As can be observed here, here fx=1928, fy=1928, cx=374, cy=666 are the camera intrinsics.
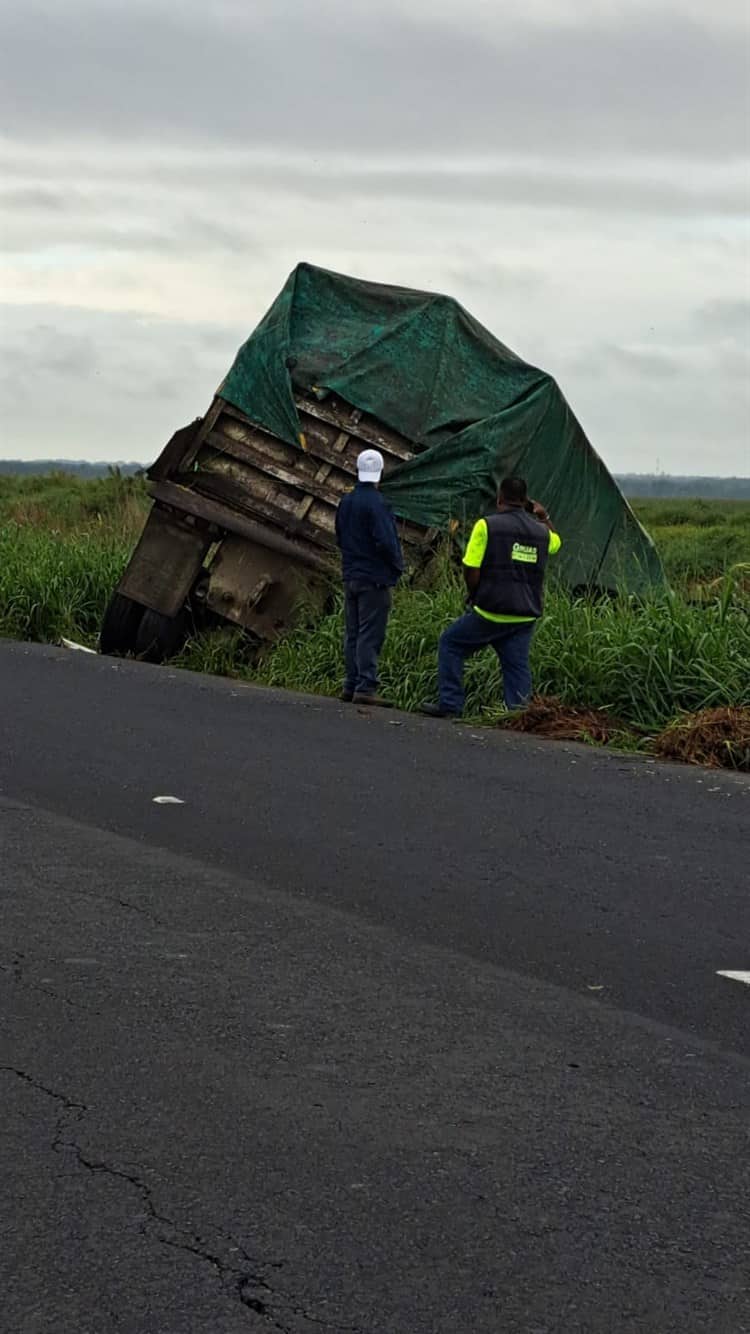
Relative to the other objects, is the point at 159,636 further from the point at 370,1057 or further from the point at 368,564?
the point at 370,1057

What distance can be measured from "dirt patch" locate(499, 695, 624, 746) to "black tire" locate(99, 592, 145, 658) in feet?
18.0

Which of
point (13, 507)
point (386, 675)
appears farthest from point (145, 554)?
point (13, 507)

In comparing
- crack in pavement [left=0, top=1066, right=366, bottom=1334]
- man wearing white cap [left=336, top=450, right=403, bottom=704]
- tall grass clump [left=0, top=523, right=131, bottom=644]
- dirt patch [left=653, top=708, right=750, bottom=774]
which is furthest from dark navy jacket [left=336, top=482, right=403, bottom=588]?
crack in pavement [left=0, top=1066, right=366, bottom=1334]

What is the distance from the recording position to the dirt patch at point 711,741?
11539 mm

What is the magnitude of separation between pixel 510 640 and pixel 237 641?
406cm

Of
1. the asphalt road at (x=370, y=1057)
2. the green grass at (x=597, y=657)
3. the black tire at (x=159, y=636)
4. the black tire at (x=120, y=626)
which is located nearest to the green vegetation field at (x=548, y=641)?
the green grass at (x=597, y=657)

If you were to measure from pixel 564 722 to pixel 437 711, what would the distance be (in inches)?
47.7

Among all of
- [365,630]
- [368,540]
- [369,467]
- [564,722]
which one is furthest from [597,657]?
[369,467]

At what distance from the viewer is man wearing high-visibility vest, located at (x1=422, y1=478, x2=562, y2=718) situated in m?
13.3

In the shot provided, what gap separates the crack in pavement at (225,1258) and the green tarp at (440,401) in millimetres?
12179

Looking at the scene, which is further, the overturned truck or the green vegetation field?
the overturned truck

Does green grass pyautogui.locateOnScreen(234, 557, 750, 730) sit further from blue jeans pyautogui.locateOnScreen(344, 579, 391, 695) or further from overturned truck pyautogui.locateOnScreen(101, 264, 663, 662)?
overturned truck pyautogui.locateOnScreen(101, 264, 663, 662)

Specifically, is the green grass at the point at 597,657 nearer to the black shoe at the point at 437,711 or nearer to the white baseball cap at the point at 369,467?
the black shoe at the point at 437,711

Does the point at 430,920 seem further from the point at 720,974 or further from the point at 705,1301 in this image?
the point at 705,1301
